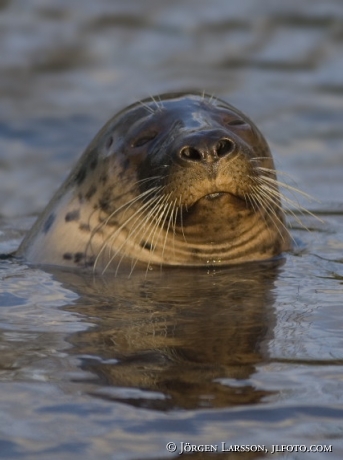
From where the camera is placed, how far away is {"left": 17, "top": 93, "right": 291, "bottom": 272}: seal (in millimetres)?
5902

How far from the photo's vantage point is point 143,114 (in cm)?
659

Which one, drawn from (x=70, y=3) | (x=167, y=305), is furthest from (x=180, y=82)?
(x=167, y=305)

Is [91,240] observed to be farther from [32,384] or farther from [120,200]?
[32,384]

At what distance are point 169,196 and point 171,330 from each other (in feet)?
3.59

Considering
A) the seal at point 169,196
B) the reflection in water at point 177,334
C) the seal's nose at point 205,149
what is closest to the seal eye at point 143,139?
the seal at point 169,196

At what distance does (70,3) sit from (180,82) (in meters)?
2.74

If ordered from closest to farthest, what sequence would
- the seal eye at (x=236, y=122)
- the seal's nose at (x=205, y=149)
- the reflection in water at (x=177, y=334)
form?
the reflection in water at (x=177, y=334), the seal's nose at (x=205, y=149), the seal eye at (x=236, y=122)

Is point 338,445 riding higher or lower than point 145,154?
lower

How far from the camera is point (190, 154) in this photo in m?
5.86

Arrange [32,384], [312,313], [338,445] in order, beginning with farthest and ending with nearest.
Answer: [312,313]
[32,384]
[338,445]

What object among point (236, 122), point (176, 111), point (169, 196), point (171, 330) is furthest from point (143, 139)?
point (171, 330)

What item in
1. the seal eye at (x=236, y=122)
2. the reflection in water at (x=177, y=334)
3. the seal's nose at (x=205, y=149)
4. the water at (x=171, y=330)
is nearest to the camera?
the water at (x=171, y=330)

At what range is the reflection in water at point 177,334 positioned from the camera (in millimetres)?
4137

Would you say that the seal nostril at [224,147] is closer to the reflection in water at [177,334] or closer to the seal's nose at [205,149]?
the seal's nose at [205,149]
